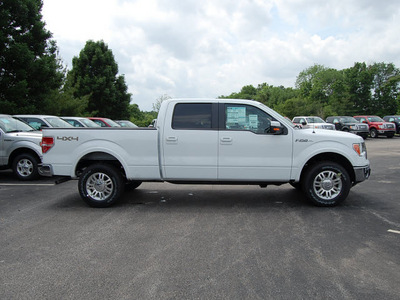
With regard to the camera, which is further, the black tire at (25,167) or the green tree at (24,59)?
the green tree at (24,59)

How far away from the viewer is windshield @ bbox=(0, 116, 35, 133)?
30.9 ft

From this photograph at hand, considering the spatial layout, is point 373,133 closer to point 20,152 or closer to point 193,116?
point 193,116

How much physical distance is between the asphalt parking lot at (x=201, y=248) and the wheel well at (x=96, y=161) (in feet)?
2.35

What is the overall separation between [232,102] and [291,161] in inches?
60.6

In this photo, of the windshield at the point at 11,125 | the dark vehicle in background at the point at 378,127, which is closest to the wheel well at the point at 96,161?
the windshield at the point at 11,125

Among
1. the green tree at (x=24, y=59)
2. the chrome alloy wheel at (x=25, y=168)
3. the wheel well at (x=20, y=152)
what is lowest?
the chrome alloy wheel at (x=25, y=168)

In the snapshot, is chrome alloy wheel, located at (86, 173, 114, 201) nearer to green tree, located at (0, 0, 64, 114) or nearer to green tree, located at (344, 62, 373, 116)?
green tree, located at (0, 0, 64, 114)

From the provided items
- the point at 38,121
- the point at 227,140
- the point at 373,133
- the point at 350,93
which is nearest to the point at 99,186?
the point at 227,140

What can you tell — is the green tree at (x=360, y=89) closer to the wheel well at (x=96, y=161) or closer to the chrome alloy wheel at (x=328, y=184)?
the chrome alloy wheel at (x=328, y=184)

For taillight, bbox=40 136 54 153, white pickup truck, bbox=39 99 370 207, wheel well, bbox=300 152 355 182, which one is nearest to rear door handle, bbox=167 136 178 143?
white pickup truck, bbox=39 99 370 207

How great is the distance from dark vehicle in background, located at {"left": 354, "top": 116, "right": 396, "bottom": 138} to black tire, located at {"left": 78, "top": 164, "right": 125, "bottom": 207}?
27135mm

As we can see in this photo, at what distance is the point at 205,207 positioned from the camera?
20.2ft

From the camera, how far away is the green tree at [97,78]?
3391 centimetres

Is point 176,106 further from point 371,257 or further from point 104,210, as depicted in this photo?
point 371,257
